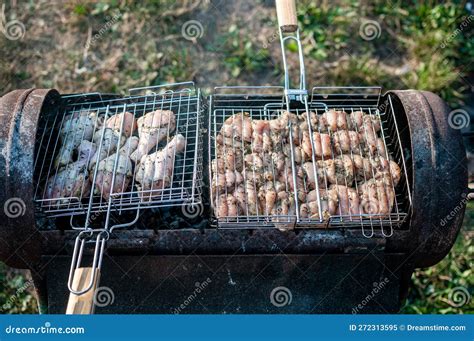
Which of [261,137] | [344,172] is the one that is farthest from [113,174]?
[344,172]

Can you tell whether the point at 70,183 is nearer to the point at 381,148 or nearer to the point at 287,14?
the point at 287,14

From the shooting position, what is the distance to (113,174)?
3.71 m

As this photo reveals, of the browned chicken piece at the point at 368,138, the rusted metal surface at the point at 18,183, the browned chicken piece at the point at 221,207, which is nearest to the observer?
the rusted metal surface at the point at 18,183

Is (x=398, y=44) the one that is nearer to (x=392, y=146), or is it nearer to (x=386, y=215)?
(x=392, y=146)

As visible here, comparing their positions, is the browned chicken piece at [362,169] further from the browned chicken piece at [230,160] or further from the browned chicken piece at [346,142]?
the browned chicken piece at [230,160]

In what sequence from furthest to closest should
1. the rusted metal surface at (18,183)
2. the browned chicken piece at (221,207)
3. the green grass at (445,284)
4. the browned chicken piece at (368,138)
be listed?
1. the green grass at (445,284)
2. the browned chicken piece at (368,138)
3. the browned chicken piece at (221,207)
4. the rusted metal surface at (18,183)

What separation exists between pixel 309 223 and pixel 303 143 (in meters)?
0.62

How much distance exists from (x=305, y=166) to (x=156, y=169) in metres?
0.92

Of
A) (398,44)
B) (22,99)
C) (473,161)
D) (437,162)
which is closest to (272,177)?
(437,162)

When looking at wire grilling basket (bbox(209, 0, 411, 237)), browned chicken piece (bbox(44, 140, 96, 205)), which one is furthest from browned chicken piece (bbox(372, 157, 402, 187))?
browned chicken piece (bbox(44, 140, 96, 205))

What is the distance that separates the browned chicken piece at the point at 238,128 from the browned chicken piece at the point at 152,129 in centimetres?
36

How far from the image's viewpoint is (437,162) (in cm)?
350

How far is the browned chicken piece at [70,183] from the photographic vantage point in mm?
3711

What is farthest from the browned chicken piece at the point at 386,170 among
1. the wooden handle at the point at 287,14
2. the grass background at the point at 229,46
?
the grass background at the point at 229,46
